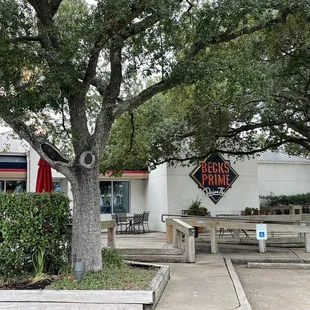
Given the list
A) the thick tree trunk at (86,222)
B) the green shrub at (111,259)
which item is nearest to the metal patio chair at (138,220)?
the green shrub at (111,259)

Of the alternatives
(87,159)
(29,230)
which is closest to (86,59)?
(87,159)

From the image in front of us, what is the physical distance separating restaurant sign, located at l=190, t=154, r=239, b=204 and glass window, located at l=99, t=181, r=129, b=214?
3500mm

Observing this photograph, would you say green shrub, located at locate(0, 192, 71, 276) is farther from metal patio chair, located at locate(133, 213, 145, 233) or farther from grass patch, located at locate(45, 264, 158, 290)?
metal patio chair, located at locate(133, 213, 145, 233)

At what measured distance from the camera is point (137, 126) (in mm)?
11914

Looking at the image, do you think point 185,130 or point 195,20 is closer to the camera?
point 195,20

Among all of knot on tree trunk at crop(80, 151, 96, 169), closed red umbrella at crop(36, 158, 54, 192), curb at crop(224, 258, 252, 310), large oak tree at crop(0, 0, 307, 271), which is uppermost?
large oak tree at crop(0, 0, 307, 271)

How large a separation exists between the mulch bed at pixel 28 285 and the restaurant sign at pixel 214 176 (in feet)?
36.5

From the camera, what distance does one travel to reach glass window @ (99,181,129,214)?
1782 cm

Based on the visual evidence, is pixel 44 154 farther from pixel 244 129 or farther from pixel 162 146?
pixel 244 129

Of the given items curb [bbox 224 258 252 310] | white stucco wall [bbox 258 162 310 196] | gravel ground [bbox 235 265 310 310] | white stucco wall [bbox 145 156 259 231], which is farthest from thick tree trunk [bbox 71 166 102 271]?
white stucco wall [bbox 258 162 310 196]

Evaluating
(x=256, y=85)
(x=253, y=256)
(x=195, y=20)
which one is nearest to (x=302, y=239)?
(x=253, y=256)

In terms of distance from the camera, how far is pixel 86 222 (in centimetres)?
662

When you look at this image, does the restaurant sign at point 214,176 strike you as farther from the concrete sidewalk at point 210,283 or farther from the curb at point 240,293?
the curb at point 240,293

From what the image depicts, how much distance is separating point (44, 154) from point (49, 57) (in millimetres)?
1638
